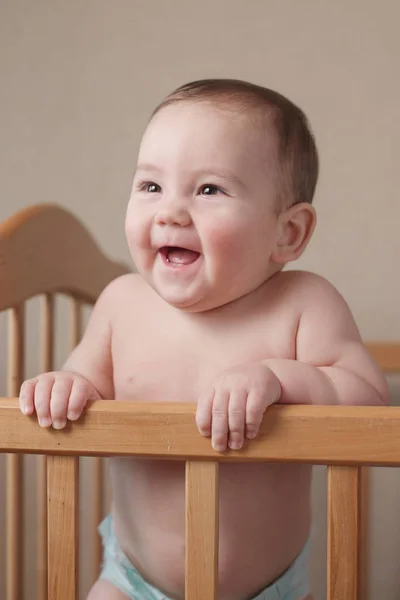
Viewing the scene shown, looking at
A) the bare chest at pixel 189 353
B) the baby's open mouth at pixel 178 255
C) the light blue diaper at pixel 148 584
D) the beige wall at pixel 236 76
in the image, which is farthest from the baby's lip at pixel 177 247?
the beige wall at pixel 236 76

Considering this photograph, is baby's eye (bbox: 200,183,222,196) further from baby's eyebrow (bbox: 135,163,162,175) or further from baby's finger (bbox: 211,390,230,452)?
baby's finger (bbox: 211,390,230,452)

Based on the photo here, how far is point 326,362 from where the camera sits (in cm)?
93

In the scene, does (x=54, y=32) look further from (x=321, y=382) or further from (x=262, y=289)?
(x=321, y=382)

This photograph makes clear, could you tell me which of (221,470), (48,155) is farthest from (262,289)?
(48,155)

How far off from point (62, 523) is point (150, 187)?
13.9 inches

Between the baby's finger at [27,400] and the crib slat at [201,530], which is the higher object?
the baby's finger at [27,400]

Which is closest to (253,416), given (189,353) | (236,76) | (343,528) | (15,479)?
(343,528)

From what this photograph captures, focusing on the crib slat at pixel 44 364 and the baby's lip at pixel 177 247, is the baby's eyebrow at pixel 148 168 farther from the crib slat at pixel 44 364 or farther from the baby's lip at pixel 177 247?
the crib slat at pixel 44 364

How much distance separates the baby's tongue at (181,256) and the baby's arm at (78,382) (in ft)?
0.50

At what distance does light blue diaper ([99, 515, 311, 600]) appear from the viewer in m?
0.98

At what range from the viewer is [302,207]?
96 cm

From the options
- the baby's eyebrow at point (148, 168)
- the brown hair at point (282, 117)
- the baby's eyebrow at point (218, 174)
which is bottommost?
the baby's eyebrow at point (218, 174)

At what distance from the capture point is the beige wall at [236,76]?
5.40ft

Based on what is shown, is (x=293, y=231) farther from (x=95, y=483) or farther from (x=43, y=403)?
(x=95, y=483)
